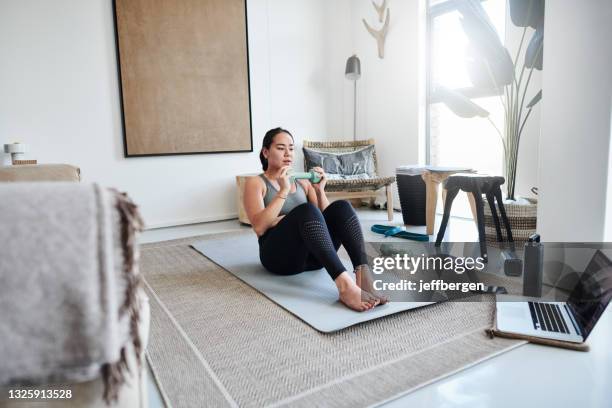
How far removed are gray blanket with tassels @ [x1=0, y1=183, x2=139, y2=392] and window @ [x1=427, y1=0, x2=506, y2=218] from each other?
3.72 meters

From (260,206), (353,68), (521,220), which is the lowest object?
(521,220)

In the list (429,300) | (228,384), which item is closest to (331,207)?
(429,300)

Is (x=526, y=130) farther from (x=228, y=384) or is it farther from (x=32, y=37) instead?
(x=32, y=37)

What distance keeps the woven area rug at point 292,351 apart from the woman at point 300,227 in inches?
8.4

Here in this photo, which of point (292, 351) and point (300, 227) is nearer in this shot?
point (292, 351)

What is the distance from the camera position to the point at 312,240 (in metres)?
1.92

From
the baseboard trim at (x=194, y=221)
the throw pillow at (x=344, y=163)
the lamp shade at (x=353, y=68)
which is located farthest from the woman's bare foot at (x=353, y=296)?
the lamp shade at (x=353, y=68)

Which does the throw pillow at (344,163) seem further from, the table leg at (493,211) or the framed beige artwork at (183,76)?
the table leg at (493,211)

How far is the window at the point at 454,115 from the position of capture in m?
3.86

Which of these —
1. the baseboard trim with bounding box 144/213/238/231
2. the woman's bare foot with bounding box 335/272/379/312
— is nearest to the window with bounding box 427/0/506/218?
the baseboard trim with bounding box 144/213/238/231

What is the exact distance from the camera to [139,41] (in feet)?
12.6

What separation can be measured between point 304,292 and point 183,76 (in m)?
2.75

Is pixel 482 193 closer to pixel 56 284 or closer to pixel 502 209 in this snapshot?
pixel 502 209

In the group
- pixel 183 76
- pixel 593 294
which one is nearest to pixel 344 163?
pixel 183 76
